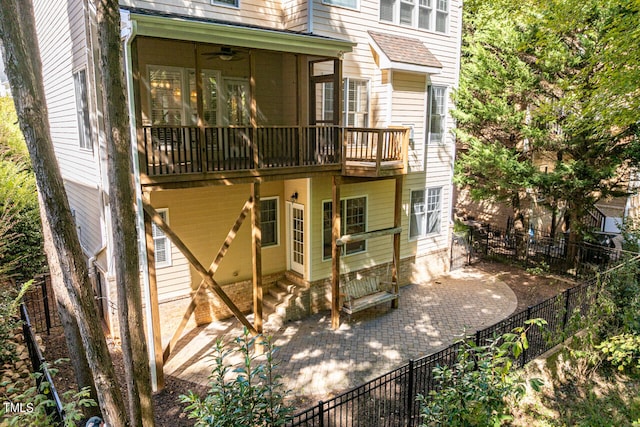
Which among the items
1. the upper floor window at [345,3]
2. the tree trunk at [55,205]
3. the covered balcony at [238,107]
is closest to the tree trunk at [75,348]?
the tree trunk at [55,205]

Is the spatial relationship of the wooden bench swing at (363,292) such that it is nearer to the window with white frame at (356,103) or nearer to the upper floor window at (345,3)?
the window with white frame at (356,103)

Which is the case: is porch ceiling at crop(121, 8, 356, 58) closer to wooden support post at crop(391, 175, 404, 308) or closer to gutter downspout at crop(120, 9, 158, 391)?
gutter downspout at crop(120, 9, 158, 391)

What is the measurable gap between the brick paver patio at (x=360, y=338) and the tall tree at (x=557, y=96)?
432 centimetres

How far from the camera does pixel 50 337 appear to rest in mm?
10430

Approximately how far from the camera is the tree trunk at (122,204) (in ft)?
16.9

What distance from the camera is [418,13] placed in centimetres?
1386

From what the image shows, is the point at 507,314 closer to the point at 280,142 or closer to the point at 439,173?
the point at 439,173

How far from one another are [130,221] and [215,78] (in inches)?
268

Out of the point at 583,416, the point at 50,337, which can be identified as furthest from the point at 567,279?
the point at 50,337

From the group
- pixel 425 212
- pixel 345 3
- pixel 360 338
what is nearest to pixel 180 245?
pixel 360 338

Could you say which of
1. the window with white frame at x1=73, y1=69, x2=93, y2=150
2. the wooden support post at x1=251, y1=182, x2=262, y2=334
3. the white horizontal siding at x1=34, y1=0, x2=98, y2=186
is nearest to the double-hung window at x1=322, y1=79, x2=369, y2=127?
the wooden support post at x1=251, y1=182, x2=262, y2=334

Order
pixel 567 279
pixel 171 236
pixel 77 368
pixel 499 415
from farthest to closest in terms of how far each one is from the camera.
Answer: pixel 567 279, pixel 171 236, pixel 77 368, pixel 499 415

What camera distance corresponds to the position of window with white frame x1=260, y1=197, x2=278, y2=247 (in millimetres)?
12281

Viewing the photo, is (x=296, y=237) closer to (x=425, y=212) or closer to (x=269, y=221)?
(x=269, y=221)
